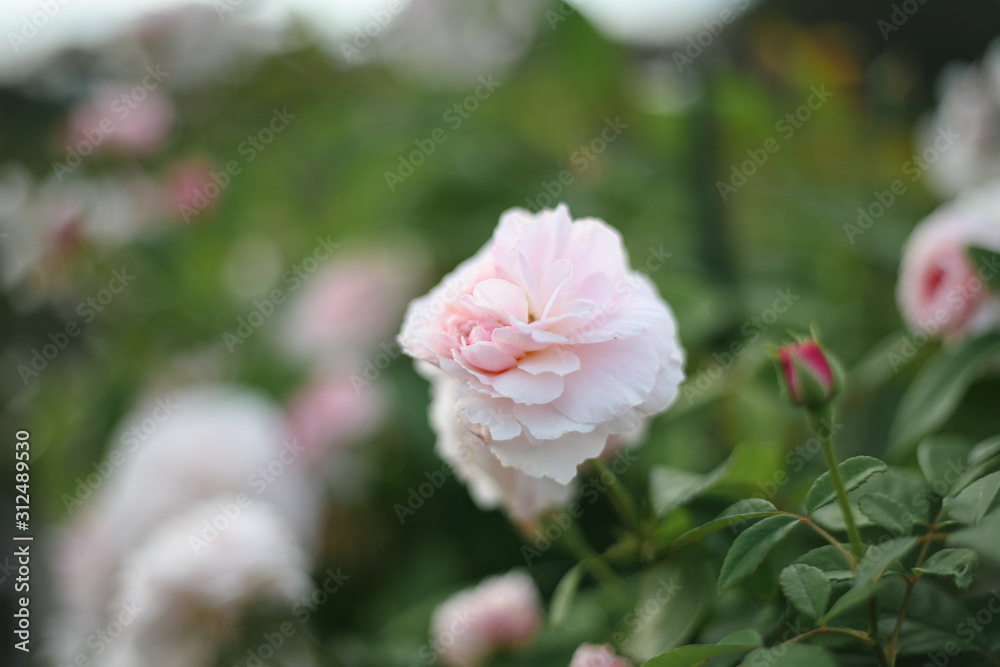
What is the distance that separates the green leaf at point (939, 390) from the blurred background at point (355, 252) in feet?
0.23

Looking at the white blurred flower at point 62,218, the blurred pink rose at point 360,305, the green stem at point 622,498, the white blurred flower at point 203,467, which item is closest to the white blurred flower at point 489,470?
the green stem at point 622,498

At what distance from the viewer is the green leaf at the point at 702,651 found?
0.27m

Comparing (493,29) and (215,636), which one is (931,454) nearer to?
(215,636)

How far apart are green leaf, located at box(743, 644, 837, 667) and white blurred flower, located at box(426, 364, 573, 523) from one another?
0.13 m

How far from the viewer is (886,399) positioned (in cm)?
60

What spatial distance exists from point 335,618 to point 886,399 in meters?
0.59

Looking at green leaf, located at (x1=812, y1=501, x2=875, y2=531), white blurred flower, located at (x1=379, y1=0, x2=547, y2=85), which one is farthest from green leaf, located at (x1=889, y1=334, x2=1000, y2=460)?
white blurred flower, located at (x1=379, y1=0, x2=547, y2=85)

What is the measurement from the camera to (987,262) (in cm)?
42

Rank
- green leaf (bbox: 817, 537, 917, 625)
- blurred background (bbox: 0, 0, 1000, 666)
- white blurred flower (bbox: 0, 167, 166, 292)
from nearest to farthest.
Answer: green leaf (bbox: 817, 537, 917, 625)
blurred background (bbox: 0, 0, 1000, 666)
white blurred flower (bbox: 0, 167, 166, 292)

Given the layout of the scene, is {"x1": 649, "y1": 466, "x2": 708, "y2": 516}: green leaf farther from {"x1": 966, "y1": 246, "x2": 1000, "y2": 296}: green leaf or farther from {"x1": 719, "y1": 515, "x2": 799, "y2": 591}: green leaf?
{"x1": 966, "y1": 246, "x2": 1000, "y2": 296}: green leaf

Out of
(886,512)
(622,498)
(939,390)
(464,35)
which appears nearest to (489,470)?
(622,498)

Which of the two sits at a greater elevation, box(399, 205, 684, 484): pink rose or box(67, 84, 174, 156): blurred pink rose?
box(399, 205, 684, 484): pink rose

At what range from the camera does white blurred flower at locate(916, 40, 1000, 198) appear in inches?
31.2

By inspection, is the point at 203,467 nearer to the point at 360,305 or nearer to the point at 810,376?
the point at 360,305
